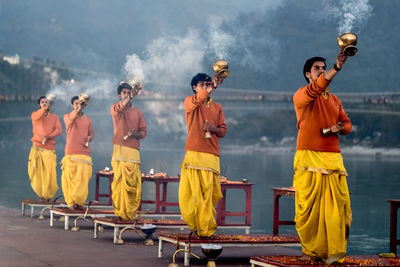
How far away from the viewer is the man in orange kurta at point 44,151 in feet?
50.5

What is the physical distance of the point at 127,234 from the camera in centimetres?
1221

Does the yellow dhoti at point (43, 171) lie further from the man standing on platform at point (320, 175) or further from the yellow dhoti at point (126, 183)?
the man standing on platform at point (320, 175)

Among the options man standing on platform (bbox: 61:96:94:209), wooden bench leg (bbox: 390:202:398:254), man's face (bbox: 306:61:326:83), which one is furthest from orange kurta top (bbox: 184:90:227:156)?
man standing on platform (bbox: 61:96:94:209)

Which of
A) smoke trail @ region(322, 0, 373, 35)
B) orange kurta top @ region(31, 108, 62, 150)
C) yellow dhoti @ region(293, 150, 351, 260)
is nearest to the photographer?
yellow dhoti @ region(293, 150, 351, 260)

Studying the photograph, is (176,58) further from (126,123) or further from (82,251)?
(82,251)

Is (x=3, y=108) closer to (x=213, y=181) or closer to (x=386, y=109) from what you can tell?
(x=386, y=109)

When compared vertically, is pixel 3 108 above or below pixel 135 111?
above

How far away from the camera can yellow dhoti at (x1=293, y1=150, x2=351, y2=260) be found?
7.11 m

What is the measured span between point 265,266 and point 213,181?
2.12 m

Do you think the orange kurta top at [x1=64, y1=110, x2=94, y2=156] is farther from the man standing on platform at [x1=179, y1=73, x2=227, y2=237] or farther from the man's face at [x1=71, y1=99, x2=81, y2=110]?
the man standing on platform at [x1=179, y1=73, x2=227, y2=237]

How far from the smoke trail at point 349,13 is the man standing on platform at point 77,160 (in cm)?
15257

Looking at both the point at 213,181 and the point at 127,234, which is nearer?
the point at 213,181

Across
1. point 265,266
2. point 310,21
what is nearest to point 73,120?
point 265,266

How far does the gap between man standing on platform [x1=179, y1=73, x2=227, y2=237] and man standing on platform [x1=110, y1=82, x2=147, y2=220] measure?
2.36 m
